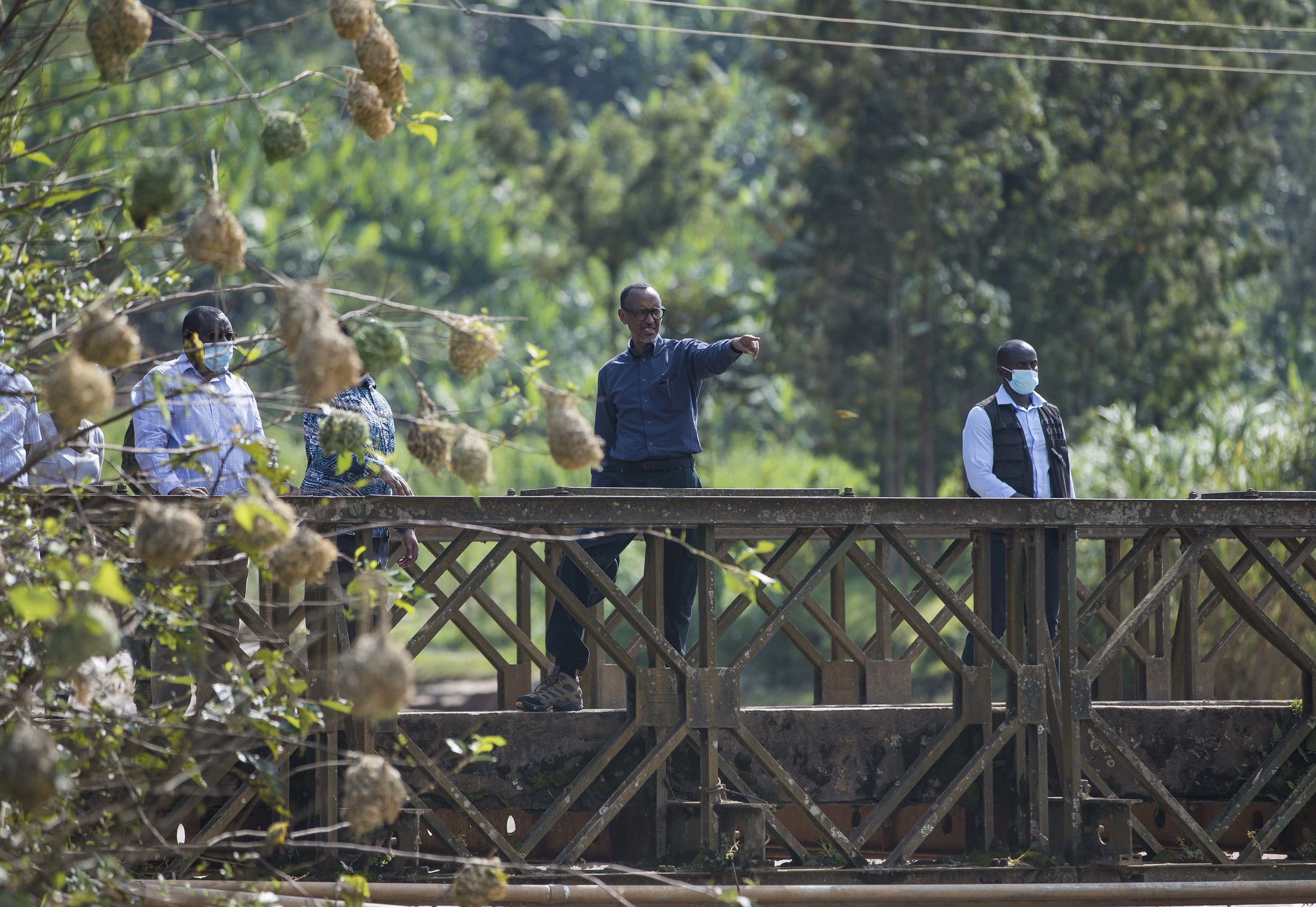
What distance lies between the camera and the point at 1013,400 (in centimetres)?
800

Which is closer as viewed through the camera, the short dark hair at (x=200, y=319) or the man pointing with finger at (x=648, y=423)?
the short dark hair at (x=200, y=319)

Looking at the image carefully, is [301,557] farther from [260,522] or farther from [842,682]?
[842,682]

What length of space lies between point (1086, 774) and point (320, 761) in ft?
10.3

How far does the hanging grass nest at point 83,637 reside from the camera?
3514 mm

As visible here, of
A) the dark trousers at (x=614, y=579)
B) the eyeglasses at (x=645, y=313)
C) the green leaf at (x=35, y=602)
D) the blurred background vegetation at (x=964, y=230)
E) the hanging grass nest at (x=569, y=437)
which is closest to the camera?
the green leaf at (x=35, y=602)

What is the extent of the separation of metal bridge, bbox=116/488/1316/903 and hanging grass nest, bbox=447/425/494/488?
1.10 metres

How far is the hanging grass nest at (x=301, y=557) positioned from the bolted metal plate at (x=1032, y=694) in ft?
10.4

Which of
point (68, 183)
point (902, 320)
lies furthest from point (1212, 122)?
point (68, 183)

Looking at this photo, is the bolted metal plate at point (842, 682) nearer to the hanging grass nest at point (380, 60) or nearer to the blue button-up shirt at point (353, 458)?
the blue button-up shirt at point (353, 458)

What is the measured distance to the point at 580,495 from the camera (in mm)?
5789

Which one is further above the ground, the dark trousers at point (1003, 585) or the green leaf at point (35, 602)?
the green leaf at point (35, 602)

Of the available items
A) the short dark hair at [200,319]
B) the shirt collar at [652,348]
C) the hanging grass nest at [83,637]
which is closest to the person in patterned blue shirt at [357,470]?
the short dark hair at [200,319]

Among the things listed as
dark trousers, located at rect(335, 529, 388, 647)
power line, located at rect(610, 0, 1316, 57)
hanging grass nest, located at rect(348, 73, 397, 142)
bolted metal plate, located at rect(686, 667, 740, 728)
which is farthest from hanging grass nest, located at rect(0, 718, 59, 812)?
power line, located at rect(610, 0, 1316, 57)

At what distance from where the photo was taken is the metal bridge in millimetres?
5836
